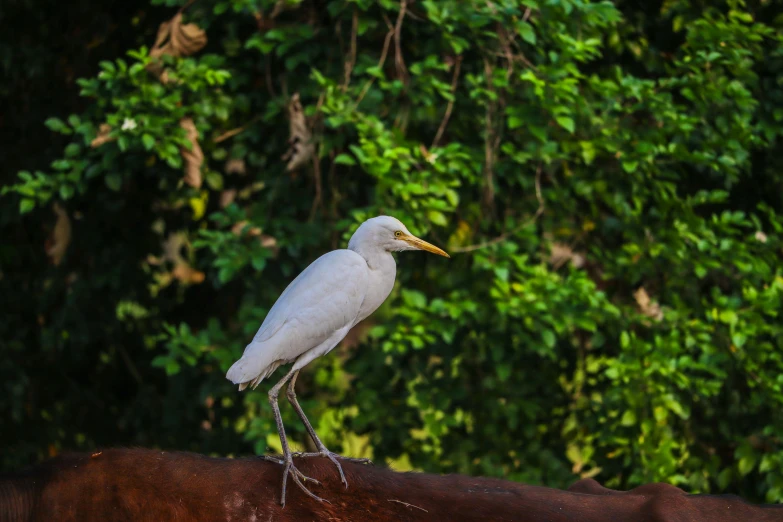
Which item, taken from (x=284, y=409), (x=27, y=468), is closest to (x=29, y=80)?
(x=284, y=409)

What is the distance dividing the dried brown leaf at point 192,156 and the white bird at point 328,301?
203cm

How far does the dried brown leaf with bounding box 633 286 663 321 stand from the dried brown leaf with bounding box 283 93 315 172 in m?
1.77

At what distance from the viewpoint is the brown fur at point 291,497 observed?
3080 millimetres

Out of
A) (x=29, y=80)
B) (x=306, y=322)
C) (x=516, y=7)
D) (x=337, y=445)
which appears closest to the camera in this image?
(x=306, y=322)

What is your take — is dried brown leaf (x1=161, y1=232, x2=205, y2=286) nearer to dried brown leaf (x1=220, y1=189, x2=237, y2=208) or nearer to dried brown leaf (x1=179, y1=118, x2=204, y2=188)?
dried brown leaf (x1=220, y1=189, x2=237, y2=208)

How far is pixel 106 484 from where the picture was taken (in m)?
3.28

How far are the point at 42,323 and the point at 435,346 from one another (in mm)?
2531

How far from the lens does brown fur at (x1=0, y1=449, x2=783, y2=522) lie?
10.1 ft

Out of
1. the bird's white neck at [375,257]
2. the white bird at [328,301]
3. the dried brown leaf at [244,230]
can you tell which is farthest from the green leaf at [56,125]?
the bird's white neck at [375,257]

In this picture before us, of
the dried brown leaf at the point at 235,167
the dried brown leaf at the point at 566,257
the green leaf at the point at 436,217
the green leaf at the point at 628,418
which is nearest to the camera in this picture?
the green leaf at the point at 436,217

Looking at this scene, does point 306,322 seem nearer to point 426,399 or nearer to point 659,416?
point 426,399

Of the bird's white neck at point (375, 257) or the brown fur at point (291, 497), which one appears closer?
the bird's white neck at point (375, 257)

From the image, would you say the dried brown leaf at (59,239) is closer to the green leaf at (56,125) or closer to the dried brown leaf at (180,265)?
the dried brown leaf at (180,265)

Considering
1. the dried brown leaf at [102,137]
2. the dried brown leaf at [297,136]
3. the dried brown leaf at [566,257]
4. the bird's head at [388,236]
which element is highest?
the bird's head at [388,236]
